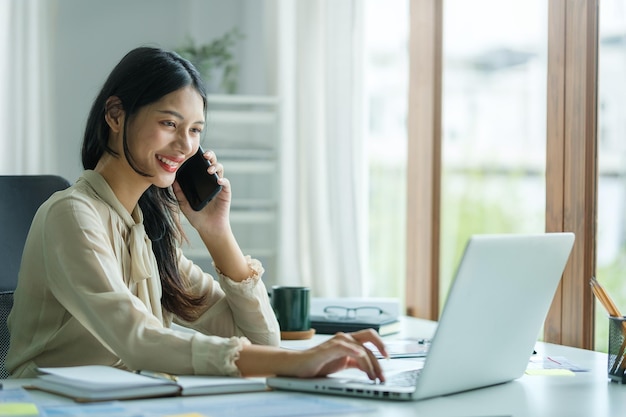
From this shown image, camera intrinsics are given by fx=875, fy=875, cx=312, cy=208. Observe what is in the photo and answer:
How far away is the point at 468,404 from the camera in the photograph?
1182 millimetres

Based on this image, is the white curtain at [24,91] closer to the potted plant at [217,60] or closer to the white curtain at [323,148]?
the potted plant at [217,60]

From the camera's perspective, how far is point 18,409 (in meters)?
1.07

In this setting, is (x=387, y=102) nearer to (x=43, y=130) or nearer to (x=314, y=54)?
(x=314, y=54)

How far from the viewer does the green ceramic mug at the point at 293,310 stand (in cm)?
189

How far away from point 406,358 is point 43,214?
67cm

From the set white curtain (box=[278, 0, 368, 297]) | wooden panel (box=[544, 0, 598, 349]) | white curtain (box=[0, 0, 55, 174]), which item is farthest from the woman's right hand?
white curtain (box=[0, 0, 55, 174])

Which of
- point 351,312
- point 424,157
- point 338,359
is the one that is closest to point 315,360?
point 338,359

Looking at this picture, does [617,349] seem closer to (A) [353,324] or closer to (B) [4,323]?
(A) [353,324]

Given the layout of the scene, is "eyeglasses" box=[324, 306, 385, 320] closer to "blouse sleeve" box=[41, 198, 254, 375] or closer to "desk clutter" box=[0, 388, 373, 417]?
"blouse sleeve" box=[41, 198, 254, 375]

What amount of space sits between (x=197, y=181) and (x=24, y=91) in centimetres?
170

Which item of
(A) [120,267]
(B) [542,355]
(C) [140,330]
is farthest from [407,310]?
(C) [140,330]

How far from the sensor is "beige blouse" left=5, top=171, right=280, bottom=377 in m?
1.26

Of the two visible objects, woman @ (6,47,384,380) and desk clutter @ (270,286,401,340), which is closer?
woman @ (6,47,384,380)

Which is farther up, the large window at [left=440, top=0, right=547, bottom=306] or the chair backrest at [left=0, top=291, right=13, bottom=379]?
the large window at [left=440, top=0, right=547, bottom=306]
